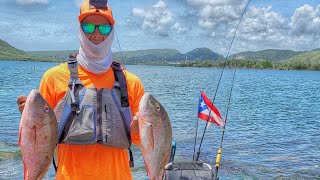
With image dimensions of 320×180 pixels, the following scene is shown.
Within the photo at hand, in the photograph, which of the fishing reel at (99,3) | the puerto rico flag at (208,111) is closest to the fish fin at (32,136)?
the fishing reel at (99,3)

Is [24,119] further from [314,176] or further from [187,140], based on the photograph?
[187,140]

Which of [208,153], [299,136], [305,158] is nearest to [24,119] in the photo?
[208,153]

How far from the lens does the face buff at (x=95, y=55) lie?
4004 mm

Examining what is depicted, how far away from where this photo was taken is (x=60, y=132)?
393cm

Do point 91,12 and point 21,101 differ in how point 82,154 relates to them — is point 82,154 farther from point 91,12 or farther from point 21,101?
point 91,12

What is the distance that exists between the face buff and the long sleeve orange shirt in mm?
92

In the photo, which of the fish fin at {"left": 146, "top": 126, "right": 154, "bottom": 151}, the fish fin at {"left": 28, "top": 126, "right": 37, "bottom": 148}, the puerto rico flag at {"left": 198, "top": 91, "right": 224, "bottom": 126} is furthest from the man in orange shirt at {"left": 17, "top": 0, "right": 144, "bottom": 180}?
the puerto rico flag at {"left": 198, "top": 91, "right": 224, "bottom": 126}

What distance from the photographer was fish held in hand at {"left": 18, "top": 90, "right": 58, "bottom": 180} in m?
3.37

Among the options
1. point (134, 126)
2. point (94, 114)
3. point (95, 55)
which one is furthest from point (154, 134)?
point (95, 55)

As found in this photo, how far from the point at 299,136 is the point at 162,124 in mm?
23173

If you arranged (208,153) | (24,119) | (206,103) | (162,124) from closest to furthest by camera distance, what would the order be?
(24,119) < (162,124) < (206,103) < (208,153)

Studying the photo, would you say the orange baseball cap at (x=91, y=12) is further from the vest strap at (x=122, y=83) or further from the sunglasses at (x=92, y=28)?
the vest strap at (x=122, y=83)

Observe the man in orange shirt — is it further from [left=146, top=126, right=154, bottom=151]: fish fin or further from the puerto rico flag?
the puerto rico flag

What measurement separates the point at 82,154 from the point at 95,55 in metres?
0.93
